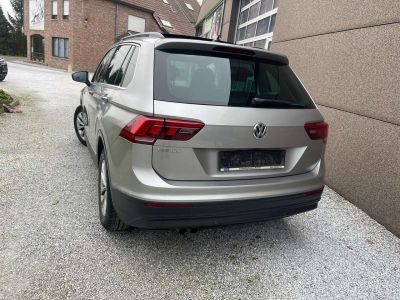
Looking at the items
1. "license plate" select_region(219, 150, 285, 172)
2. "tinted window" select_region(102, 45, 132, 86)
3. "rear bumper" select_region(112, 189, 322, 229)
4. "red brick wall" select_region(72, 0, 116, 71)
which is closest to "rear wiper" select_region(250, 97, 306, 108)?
"license plate" select_region(219, 150, 285, 172)

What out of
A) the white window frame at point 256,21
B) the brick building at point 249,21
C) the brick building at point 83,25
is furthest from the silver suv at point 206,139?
the brick building at point 83,25

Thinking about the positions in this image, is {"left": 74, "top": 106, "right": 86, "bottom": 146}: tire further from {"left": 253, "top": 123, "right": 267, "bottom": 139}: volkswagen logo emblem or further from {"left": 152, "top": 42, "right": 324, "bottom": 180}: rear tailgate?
{"left": 253, "top": 123, "right": 267, "bottom": 139}: volkswagen logo emblem

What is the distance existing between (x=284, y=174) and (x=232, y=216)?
1.82ft

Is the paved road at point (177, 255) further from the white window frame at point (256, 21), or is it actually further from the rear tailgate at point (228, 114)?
the white window frame at point (256, 21)

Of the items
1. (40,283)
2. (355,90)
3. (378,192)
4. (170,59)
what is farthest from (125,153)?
(355,90)

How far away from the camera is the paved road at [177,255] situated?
231 cm

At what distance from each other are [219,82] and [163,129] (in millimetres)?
620

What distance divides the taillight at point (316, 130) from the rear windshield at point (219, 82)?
0.19 m

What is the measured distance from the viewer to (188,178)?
2154 millimetres

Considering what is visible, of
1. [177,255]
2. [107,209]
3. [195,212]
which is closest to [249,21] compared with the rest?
[107,209]

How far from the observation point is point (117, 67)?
126 inches

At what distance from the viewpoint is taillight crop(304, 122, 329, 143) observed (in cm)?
254

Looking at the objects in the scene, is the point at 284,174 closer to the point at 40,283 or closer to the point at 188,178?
the point at 188,178

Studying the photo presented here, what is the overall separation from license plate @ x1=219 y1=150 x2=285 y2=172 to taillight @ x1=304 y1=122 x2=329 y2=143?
30 cm
